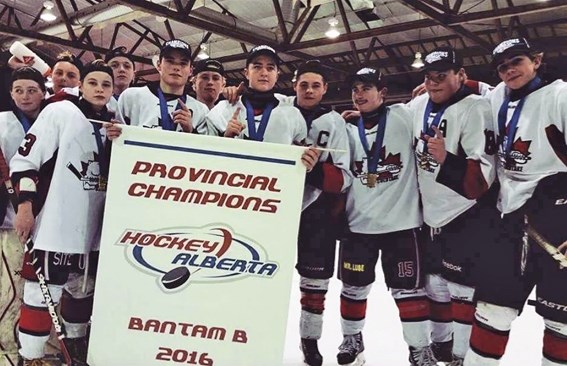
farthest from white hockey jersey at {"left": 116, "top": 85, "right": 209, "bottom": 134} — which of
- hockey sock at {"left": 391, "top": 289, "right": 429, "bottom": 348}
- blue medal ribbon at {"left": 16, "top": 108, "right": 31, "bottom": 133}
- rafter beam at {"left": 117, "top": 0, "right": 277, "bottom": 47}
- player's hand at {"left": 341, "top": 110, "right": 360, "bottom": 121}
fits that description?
rafter beam at {"left": 117, "top": 0, "right": 277, "bottom": 47}

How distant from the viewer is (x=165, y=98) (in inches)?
101

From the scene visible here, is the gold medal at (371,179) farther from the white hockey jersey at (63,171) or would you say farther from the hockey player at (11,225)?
the hockey player at (11,225)

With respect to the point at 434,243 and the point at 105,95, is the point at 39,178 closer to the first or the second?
the point at 105,95

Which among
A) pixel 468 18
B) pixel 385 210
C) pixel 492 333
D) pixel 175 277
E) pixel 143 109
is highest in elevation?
pixel 468 18

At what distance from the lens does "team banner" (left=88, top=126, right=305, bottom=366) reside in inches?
87.6

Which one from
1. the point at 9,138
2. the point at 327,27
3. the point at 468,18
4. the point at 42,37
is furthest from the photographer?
the point at 327,27

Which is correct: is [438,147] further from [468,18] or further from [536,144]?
[468,18]

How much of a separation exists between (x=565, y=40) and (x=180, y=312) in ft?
27.8

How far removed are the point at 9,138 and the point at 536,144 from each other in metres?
2.40

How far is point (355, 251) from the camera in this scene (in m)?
2.80

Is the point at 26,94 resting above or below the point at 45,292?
above

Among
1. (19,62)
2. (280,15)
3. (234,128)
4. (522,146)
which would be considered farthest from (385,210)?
(280,15)

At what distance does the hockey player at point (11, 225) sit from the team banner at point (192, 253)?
1.80ft

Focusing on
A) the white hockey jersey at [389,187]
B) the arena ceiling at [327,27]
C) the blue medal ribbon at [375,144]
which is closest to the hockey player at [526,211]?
the white hockey jersey at [389,187]
